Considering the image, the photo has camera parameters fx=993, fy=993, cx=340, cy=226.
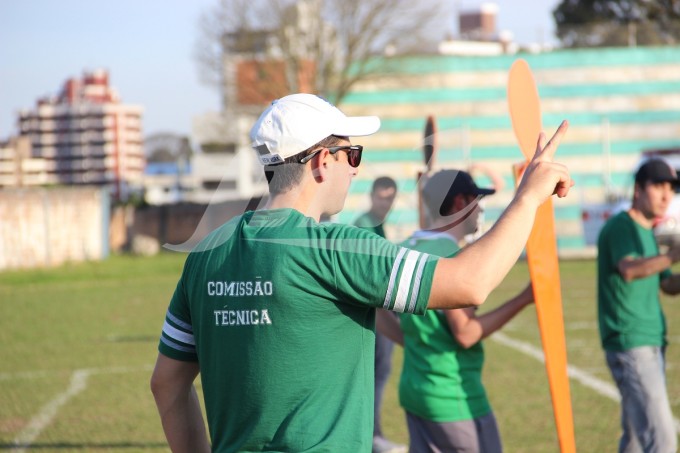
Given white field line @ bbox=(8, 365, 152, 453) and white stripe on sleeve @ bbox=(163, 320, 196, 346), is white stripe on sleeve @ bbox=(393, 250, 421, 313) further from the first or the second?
white field line @ bbox=(8, 365, 152, 453)

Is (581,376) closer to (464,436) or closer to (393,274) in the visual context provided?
(464,436)

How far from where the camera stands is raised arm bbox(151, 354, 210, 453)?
285 cm

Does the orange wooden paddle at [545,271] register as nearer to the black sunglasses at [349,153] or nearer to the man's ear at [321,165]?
the black sunglasses at [349,153]

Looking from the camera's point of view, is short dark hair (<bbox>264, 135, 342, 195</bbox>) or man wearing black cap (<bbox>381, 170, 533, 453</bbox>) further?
man wearing black cap (<bbox>381, 170, 533, 453</bbox>)

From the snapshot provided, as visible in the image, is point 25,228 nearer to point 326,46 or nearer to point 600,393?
point 326,46

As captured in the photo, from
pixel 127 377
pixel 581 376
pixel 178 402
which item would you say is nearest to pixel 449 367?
pixel 178 402

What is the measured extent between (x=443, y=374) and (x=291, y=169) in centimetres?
229

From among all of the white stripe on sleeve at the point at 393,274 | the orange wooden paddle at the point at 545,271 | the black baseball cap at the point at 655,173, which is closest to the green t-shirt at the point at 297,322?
the white stripe on sleeve at the point at 393,274

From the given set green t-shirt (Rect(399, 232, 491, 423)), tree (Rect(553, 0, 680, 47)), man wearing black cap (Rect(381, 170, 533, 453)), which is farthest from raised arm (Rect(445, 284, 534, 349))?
tree (Rect(553, 0, 680, 47))

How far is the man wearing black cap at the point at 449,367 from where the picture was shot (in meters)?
4.41

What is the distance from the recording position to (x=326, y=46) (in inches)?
1635

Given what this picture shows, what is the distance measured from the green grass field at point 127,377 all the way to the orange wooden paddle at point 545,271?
13.3 feet

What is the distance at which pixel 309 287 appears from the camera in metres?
2.45

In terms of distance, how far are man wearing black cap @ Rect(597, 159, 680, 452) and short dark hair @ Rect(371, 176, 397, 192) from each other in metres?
2.09
